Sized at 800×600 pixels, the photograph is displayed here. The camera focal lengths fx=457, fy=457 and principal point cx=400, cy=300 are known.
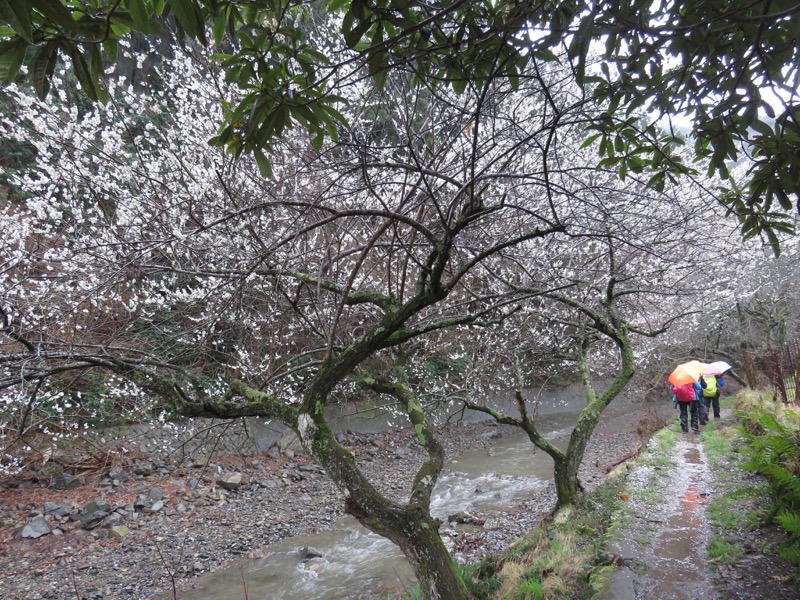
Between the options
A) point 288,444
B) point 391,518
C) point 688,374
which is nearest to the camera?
point 391,518

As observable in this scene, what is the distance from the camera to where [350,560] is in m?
6.73

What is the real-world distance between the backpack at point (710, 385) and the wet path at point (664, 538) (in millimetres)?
3314

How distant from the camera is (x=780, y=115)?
2.41 meters

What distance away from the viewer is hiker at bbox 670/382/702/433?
9.62 metres

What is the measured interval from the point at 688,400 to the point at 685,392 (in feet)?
1.18

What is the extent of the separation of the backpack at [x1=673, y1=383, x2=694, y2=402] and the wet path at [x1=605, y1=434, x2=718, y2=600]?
256 centimetres

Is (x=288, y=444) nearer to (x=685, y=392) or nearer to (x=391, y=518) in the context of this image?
(x=391, y=518)

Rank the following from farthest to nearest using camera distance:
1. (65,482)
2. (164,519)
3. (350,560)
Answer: (65,482) → (164,519) → (350,560)

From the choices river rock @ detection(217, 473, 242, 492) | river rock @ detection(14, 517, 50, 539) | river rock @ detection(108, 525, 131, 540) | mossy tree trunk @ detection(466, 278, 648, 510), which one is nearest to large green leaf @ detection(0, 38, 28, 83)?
mossy tree trunk @ detection(466, 278, 648, 510)

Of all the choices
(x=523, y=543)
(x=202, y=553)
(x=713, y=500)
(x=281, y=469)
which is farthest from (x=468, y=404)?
(x=281, y=469)

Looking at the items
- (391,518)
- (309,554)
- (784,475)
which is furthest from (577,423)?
(309,554)

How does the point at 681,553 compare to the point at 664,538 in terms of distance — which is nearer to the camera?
the point at 681,553

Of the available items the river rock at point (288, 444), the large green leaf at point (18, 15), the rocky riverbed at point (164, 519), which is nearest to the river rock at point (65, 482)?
the rocky riverbed at point (164, 519)

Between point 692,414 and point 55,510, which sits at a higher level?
point 692,414
